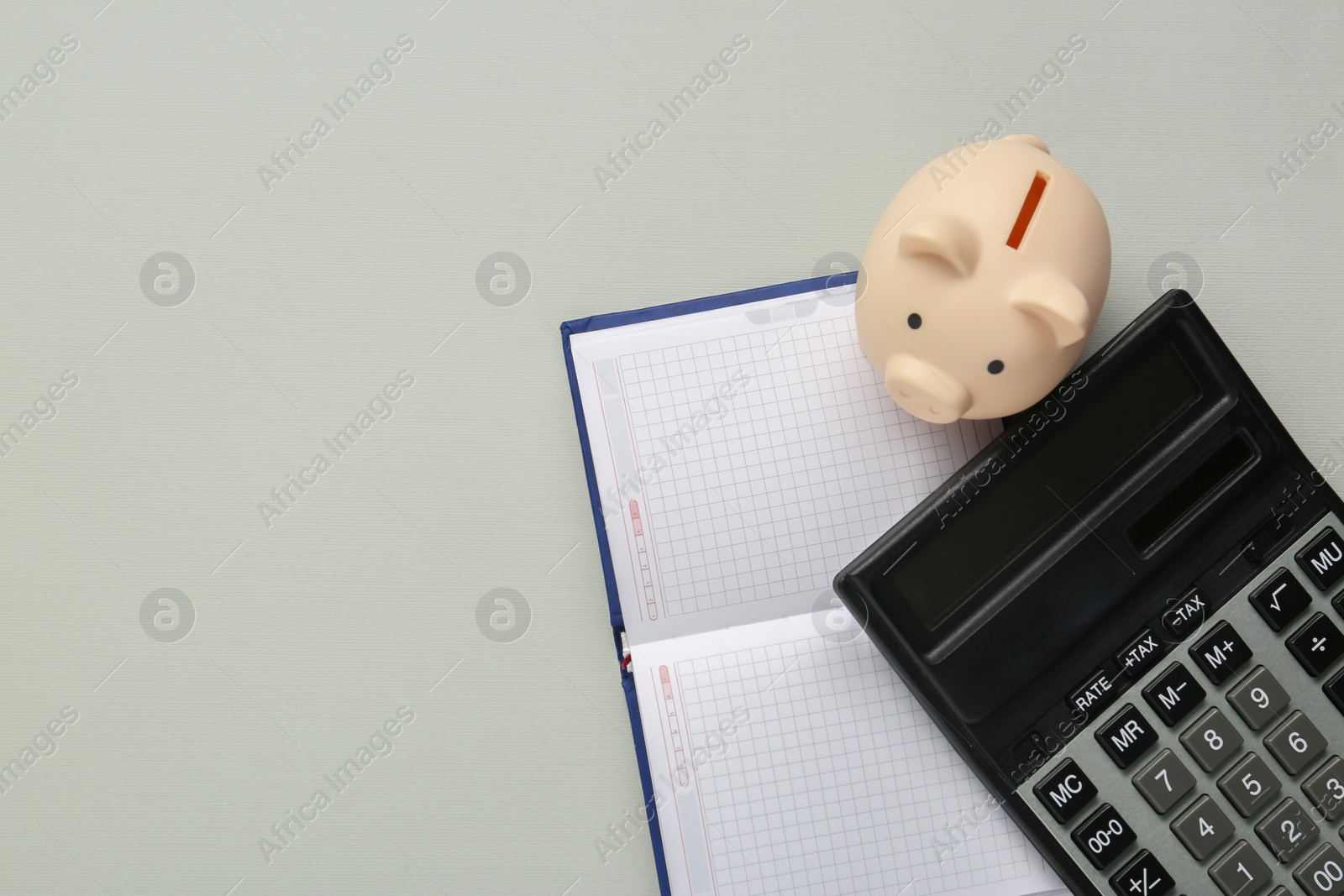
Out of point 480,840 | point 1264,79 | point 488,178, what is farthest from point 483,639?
point 1264,79

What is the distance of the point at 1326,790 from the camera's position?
63 centimetres

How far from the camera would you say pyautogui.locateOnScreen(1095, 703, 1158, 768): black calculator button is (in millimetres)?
624

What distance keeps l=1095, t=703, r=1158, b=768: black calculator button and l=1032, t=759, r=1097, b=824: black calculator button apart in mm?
25

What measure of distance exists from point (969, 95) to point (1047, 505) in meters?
0.36

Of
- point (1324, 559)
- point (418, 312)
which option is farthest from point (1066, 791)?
point (418, 312)

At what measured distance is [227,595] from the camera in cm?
75

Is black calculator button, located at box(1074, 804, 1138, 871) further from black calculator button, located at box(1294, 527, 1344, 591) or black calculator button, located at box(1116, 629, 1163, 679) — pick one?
black calculator button, located at box(1294, 527, 1344, 591)

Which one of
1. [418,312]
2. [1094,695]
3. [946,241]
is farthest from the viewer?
[418,312]

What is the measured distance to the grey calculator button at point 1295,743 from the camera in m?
0.62

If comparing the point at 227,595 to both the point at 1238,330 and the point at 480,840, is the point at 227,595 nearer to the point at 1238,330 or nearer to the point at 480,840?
the point at 480,840

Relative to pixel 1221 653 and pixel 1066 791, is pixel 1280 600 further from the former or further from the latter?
pixel 1066 791

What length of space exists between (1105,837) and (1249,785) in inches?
4.1

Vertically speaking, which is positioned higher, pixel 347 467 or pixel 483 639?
pixel 347 467

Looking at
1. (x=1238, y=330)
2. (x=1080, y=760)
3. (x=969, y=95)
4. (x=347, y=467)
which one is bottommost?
(x=1080, y=760)
